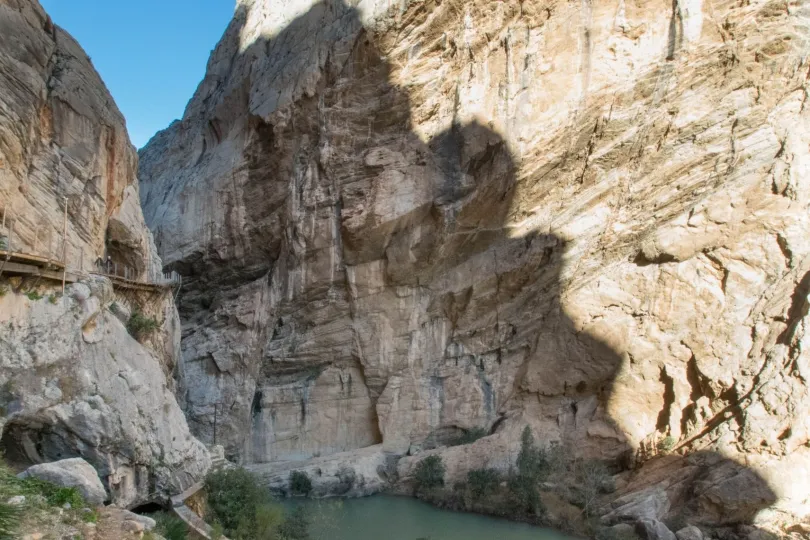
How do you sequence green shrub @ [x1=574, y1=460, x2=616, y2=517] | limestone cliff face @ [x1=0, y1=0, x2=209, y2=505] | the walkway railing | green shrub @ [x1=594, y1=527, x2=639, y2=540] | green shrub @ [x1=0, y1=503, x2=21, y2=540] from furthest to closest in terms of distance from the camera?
1. green shrub @ [x1=574, y1=460, x2=616, y2=517]
2. green shrub @ [x1=594, y1=527, x2=639, y2=540]
3. the walkway railing
4. limestone cliff face @ [x1=0, y1=0, x2=209, y2=505]
5. green shrub @ [x1=0, y1=503, x2=21, y2=540]

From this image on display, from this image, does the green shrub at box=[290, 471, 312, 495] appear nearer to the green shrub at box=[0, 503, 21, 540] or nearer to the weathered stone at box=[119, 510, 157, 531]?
the weathered stone at box=[119, 510, 157, 531]

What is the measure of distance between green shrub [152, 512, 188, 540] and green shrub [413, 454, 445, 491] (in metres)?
11.2

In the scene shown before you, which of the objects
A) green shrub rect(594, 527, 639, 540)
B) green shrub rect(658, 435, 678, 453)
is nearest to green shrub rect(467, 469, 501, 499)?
green shrub rect(594, 527, 639, 540)

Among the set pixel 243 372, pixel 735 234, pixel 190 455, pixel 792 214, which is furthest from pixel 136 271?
pixel 792 214

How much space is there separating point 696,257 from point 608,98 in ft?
20.9

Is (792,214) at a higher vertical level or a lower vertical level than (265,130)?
lower

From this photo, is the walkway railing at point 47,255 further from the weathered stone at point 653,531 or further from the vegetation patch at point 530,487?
the weathered stone at point 653,531

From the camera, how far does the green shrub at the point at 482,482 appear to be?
1942cm

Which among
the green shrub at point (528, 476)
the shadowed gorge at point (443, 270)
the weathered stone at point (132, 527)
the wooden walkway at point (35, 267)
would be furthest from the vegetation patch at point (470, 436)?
the weathered stone at point (132, 527)

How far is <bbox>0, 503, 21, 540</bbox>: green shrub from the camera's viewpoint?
18.5 ft

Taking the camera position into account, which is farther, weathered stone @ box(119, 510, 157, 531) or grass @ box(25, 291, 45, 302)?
grass @ box(25, 291, 45, 302)

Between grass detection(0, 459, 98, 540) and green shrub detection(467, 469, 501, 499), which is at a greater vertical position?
grass detection(0, 459, 98, 540)

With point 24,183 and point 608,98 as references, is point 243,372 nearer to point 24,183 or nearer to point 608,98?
point 24,183

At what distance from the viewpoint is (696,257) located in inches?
751
